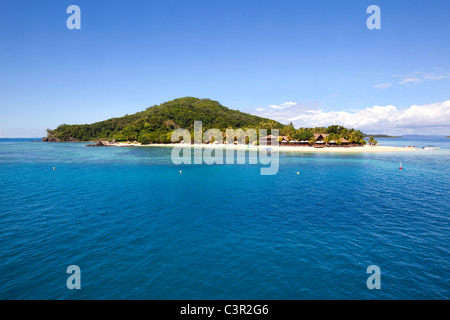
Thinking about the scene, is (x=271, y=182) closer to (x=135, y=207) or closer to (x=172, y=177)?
(x=172, y=177)

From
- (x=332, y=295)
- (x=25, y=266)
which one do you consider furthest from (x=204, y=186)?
(x=332, y=295)

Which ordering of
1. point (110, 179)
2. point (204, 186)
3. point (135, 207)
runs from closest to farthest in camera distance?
point (135, 207), point (204, 186), point (110, 179)

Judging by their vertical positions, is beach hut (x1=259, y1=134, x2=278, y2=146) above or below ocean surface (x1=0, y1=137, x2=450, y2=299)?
above

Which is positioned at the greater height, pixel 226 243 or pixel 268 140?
pixel 268 140

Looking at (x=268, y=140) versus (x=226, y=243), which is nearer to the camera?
(x=226, y=243)

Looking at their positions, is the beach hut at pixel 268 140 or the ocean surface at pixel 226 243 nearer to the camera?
the ocean surface at pixel 226 243

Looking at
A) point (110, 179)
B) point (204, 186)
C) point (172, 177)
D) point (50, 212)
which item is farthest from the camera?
point (172, 177)

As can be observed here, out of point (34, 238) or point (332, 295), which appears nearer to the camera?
point (332, 295)

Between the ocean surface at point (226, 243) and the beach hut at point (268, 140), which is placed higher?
the beach hut at point (268, 140)
